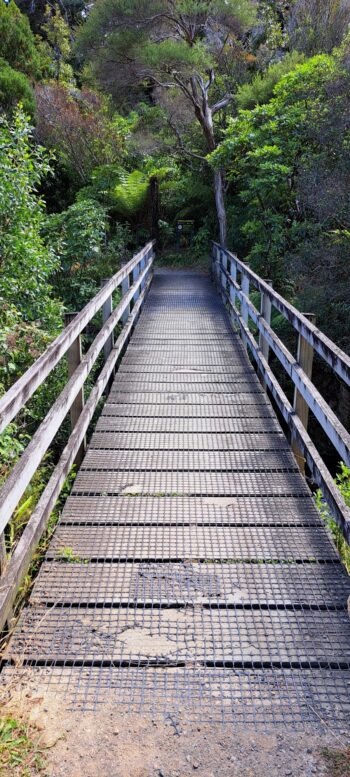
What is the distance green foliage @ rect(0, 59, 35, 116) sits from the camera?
16.2 meters

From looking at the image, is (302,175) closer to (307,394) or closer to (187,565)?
(307,394)

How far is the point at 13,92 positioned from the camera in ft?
53.7

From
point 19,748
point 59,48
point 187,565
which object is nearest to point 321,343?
point 187,565

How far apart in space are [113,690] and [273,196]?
11410mm

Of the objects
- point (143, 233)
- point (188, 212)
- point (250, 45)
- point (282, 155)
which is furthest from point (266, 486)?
point (250, 45)

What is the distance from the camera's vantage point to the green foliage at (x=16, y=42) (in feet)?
58.3

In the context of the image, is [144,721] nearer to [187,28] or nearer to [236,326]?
[236,326]

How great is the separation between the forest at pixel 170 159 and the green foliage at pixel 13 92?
0.04m

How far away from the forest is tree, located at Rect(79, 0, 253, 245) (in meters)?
0.05

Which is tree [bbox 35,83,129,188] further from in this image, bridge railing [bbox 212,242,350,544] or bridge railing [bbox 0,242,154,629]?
bridge railing [bbox 0,242,154,629]

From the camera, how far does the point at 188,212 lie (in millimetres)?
19453

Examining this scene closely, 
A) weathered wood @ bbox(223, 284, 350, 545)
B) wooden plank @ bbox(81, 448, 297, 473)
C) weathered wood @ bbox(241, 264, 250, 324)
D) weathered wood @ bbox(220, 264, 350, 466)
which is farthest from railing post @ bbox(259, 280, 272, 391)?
wooden plank @ bbox(81, 448, 297, 473)

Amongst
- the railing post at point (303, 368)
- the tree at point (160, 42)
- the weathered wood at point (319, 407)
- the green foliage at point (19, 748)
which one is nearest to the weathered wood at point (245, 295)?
the weathered wood at point (319, 407)

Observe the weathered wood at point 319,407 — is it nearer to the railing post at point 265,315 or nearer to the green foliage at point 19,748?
the railing post at point 265,315
